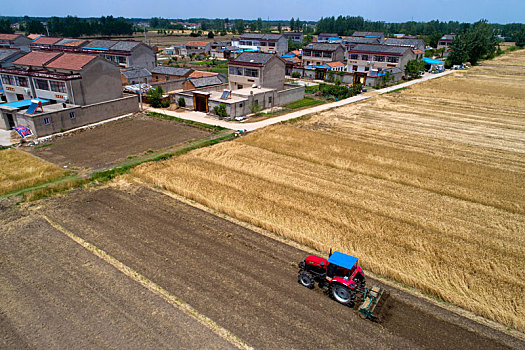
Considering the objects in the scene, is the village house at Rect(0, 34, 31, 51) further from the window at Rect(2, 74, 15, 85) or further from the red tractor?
the red tractor

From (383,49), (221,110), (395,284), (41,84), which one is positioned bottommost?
(395,284)

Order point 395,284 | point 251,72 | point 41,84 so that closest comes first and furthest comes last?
point 395,284, point 41,84, point 251,72

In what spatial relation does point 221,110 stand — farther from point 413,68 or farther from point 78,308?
point 413,68

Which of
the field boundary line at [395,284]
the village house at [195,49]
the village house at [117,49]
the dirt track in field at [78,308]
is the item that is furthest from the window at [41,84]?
the village house at [195,49]

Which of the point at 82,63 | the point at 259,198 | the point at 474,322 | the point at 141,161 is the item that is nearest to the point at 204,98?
the point at 82,63

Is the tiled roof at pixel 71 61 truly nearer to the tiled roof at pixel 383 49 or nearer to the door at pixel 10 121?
the door at pixel 10 121

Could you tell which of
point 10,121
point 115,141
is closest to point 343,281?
point 115,141

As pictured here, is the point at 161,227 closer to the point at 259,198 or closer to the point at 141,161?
the point at 259,198

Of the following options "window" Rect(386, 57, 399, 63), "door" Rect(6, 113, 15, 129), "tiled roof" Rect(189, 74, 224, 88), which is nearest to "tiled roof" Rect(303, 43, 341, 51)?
"window" Rect(386, 57, 399, 63)
